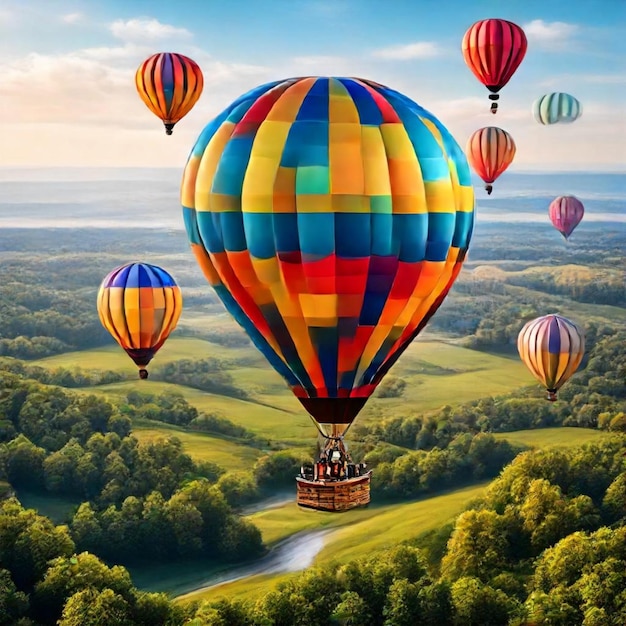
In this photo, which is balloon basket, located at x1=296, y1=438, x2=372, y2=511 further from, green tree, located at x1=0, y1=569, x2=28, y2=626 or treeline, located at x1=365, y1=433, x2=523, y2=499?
treeline, located at x1=365, y1=433, x2=523, y2=499

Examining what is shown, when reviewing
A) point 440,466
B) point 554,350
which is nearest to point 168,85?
point 554,350

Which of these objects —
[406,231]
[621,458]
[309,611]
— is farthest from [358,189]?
[621,458]

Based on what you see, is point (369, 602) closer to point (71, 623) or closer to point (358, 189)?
point (71, 623)

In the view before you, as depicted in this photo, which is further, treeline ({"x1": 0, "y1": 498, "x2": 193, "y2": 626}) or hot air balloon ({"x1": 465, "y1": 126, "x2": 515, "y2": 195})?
treeline ({"x1": 0, "y1": 498, "x2": 193, "y2": 626})

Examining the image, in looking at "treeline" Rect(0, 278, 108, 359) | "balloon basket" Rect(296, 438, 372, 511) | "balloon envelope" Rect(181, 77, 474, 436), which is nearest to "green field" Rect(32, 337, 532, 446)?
"treeline" Rect(0, 278, 108, 359)

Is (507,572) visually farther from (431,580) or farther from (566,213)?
(566,213)

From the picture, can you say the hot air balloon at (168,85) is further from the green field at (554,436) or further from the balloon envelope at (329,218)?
the green field at (554,436)
